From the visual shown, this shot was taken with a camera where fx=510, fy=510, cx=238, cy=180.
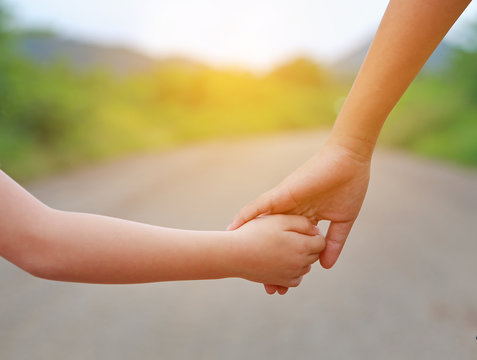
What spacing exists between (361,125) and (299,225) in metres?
0.34

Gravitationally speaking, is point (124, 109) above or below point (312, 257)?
above

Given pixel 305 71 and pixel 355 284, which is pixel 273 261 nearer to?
pixel 355 284

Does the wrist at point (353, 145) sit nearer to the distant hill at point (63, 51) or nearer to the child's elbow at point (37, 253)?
Result: the child's elbow at point (37, 253)

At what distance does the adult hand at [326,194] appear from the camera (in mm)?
1436

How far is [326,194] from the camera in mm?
1511

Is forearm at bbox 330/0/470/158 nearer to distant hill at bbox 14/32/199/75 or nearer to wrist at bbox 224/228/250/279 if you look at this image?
wrist at bbox 224/228/250/279

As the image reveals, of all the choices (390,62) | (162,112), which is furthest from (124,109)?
(390,62)

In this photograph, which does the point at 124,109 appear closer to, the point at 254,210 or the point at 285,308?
the point at 285,308

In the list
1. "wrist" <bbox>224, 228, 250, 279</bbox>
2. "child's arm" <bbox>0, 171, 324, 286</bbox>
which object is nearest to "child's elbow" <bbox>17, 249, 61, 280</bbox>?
"child's arm" <bbox>0, 171, 324, 286</bbox>

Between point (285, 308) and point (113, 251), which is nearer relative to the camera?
point (113, 251)

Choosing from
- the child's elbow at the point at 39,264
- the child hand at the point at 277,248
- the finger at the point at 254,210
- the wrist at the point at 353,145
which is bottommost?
the child's elbow at the point at 39,264

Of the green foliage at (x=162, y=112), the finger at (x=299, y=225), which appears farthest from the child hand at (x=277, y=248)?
the green foliage at (x=162, y=112)

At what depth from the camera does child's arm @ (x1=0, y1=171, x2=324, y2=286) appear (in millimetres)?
1234

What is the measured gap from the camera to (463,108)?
13484 mm
